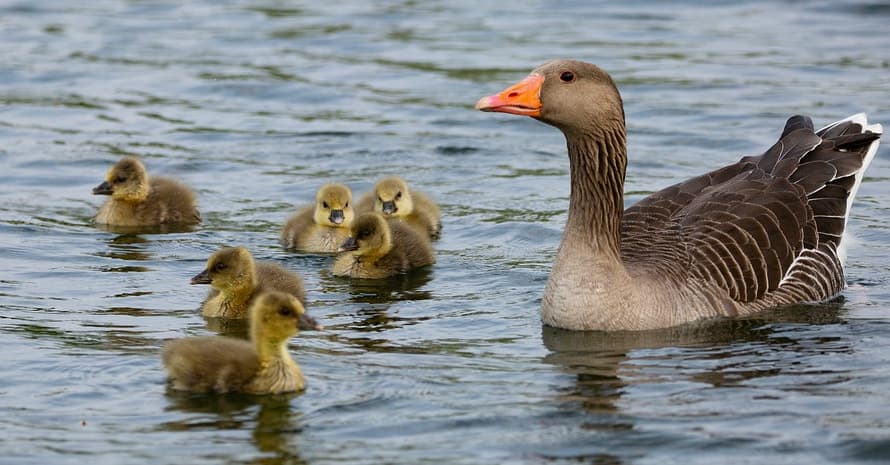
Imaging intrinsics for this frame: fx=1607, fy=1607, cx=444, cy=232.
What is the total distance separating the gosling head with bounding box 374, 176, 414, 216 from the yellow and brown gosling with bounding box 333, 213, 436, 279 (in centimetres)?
78

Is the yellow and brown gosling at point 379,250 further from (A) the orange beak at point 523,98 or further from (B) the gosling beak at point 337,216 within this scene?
(A) the orange beak at point 523,98

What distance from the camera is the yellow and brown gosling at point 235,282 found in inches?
418

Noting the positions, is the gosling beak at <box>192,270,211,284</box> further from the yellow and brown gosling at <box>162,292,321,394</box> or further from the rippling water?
the yellow and brown gosling at <box>162,292,321,394</box>

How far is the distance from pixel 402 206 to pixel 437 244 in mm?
440

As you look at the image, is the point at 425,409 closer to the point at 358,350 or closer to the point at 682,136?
the point at 358,350

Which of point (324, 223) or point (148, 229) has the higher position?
point (324, 223)

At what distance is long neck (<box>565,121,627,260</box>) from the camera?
1023 cm

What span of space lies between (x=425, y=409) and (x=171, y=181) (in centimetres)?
601

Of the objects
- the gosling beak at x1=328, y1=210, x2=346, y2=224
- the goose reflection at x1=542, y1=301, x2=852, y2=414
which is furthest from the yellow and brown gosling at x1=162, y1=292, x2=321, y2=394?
the gosling beak at x1=328, y1=210, x2=346, y2=224

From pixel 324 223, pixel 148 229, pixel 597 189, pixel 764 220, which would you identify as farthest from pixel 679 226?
pixel 148 229

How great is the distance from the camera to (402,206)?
43.6ft

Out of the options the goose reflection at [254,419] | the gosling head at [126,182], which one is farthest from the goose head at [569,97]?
the gosling head at [126,182]

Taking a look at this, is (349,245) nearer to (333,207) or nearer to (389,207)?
(333,207)

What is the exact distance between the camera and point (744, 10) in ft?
76.8
